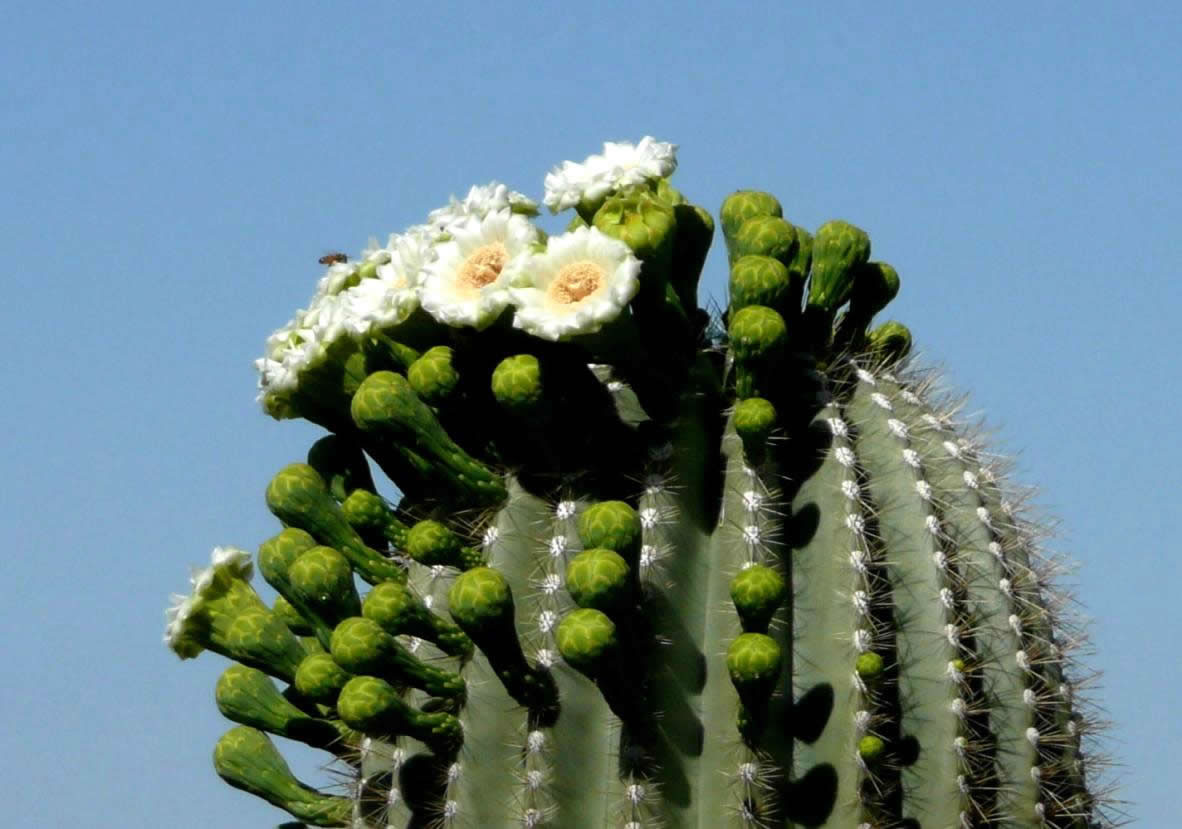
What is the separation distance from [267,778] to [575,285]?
72.3 inches

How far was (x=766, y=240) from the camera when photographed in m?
5.91

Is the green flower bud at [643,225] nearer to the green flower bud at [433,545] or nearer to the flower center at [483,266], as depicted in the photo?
the flower center at [483,266]

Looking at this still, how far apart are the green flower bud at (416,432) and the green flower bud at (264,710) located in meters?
0.90

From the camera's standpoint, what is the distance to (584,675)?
5391mm

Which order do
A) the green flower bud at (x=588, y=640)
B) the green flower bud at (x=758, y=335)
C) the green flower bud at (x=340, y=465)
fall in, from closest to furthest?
the green flower bud at (x=588, y=640)
the green flower bud at (x=758, y=335)
the green flower bud at (x=340, y=465)

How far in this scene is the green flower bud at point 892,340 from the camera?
6531mm

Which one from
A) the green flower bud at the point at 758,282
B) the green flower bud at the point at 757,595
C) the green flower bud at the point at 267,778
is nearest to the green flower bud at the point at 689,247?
the green flower bud at the point at 758,282

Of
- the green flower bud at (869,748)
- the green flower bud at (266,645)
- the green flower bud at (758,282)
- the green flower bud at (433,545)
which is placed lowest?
the green flower bud at (869,748)

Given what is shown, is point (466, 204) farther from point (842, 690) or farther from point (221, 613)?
point (842, 690)

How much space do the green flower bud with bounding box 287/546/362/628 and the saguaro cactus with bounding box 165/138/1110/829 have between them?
0.04 feet

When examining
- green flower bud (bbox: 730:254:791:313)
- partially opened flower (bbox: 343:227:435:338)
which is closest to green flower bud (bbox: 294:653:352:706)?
partially opened flower (bbox: 343:227:435:338)

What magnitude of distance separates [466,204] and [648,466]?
1062mm

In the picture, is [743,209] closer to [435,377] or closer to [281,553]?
[435,377]

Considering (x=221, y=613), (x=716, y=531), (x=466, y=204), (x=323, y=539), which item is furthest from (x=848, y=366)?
(x=221, y=613)
